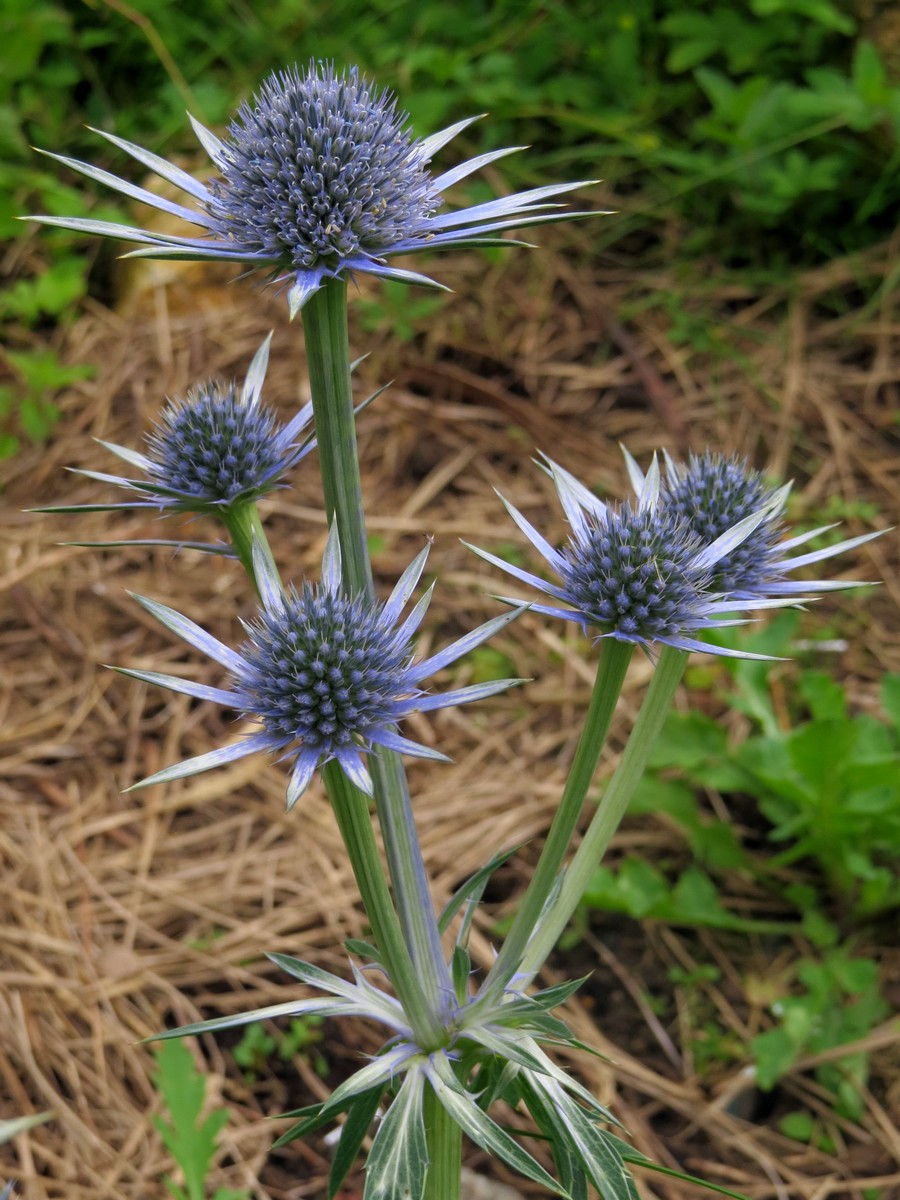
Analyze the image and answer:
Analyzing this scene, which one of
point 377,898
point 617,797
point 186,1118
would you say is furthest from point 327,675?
point 186,1118

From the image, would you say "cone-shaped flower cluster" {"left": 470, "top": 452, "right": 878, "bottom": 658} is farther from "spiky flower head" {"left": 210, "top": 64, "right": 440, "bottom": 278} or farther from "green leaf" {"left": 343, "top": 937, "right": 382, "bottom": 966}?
"green leaf" {"left": 343, "top": 937, "right": 382, "bottom": 966}

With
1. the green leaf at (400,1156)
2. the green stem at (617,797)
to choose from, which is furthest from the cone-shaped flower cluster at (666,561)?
the green leaf at (400,1156)

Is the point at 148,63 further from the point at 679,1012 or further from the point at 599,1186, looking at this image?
the point at 599,1186

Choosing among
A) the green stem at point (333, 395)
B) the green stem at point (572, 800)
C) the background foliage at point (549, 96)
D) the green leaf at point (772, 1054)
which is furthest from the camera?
the background foliage at point (549, 96)

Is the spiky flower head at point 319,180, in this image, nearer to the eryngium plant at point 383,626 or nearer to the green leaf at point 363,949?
the eryngium plant at point 383,626

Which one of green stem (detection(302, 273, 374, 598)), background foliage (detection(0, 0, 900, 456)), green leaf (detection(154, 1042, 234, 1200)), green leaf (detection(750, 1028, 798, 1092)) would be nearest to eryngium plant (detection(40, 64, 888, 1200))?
green stem (detection(302, 273, 374, 598))

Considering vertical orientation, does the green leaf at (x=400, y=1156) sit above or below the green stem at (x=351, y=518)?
below
